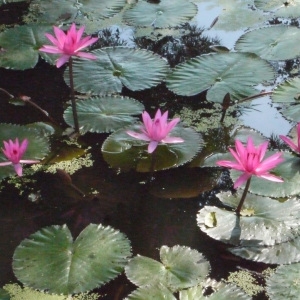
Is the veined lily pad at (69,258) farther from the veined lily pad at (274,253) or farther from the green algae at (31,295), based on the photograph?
the veined lily pad at (274,253)

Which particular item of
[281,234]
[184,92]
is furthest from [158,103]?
[281,234]

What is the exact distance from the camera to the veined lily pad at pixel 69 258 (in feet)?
5.49

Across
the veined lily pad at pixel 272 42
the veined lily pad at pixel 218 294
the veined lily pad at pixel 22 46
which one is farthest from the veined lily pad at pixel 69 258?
the veined lily pad at pixel 272 42

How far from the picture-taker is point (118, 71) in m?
2.63

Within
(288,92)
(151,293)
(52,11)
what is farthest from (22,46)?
(151,293)

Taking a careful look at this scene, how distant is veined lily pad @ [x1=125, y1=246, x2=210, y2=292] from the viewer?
1659mm

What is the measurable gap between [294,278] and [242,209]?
0.33m

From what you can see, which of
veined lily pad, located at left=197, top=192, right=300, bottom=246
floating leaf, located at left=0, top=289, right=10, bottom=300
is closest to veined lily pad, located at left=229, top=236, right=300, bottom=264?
veined lily pad, located at left=197, top=192, right=300, bottom=246

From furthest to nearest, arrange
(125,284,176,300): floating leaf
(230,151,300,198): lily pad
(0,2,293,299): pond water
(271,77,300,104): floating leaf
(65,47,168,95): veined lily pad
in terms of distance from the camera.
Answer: (65,47,168,95): veined lily pad, (271,77,300,104): floating leaf, (230,151,300,198): lily pad, (0,2,293,299): pond water, (125,284,176,300): floating leaf

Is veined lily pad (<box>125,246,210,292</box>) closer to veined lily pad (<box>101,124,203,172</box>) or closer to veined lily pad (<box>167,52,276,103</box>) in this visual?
veined lily pad (<box>101,124,203,172</box>)

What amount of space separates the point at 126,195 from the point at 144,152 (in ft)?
0.63

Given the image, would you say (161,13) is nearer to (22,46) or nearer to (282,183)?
(22,46)

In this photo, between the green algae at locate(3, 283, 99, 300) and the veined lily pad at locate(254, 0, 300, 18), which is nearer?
the green algae at locate(3, 283, 99, 300)

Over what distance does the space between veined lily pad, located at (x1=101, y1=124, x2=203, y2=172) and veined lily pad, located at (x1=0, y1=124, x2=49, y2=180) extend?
234 millimetres
